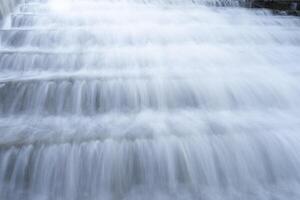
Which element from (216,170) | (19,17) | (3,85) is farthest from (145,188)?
(19,17)

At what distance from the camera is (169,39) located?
20.5ft

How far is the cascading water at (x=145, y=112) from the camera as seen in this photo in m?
→ 3.30

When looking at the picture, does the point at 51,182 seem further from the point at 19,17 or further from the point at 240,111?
the point at 19,17

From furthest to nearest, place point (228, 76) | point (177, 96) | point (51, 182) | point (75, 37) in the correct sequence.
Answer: point (75, 37)
point (228, 76)
point (177, 96)
point (51, 182)

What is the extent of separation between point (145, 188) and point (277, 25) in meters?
5.84

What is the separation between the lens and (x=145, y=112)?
4.23 m

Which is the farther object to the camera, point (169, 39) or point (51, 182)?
point (169, 39)

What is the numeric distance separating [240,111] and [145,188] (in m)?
1.82

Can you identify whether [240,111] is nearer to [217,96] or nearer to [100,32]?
[217,96]

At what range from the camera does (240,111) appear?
14.4 ft

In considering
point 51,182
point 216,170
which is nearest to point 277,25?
point 216,170

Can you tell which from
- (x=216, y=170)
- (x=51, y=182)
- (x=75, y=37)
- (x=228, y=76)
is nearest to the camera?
(x=51, y=182)

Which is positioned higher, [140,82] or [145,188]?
[140,82]

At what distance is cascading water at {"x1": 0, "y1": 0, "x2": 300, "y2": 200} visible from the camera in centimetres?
330
